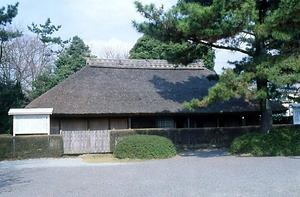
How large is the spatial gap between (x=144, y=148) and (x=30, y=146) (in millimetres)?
6336

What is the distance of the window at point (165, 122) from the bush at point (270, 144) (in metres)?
7.56

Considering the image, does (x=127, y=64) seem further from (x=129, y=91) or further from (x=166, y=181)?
(x=166, y=181)

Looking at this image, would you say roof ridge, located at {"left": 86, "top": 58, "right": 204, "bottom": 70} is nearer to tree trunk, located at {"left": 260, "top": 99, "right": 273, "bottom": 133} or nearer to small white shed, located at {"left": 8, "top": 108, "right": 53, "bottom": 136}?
small white shed, located at {"left": 8, "top": 108, "right": 53, "bottom": 136}

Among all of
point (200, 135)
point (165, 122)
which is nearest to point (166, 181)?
point (200, 135)

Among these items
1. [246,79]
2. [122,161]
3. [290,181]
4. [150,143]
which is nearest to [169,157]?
[150,143]

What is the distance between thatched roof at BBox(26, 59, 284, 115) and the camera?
21688mm

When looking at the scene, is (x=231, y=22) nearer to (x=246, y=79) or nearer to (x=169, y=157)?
(x=246, y=79)

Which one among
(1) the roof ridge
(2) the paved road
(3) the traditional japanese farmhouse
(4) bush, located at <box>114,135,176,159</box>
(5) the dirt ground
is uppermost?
(1) the roof ridge

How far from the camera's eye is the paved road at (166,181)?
8578mm

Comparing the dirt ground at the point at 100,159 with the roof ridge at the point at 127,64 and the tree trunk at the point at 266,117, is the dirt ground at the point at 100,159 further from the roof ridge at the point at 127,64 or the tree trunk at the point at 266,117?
the roof ridge at the point at 127,64

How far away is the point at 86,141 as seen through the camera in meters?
20.3

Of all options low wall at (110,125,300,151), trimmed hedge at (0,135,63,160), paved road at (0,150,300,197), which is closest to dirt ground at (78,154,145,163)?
trimmed hedge at (0,135,63,160)

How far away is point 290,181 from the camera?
31.3ft

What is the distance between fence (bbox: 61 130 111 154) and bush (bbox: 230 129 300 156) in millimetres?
7514
